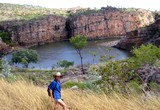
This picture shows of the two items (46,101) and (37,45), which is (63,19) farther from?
(46,101)

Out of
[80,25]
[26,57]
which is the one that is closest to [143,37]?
[26,57]

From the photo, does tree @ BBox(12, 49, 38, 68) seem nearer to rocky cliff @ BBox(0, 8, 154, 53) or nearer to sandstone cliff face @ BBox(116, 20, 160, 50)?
sandstone cliff face @ BBox(116, 20, 160, 50)

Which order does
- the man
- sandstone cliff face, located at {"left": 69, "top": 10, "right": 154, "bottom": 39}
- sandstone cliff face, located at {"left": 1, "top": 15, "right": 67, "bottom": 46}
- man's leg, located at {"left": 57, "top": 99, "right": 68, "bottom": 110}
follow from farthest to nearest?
sandstone cliff face, located at {"left": 69, "top": 10, "right": 154, "bottom": 39} < sandstone cliff face, located at {"left": 1, "top": 15, "right": 67, "bottom": 46} < the man < man's leg, located at {"left": 57, "top": 99, "right": 68, "bottom": 110}

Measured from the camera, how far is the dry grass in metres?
3.17

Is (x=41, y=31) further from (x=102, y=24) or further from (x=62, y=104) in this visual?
(x=62, y=104)

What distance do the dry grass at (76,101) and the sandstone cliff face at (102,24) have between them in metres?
110

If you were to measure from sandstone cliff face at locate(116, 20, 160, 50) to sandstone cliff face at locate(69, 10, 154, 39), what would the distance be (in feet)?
95.0

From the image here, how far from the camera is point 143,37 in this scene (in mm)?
78000

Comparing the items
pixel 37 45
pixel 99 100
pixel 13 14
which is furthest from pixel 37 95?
pixel 13 14

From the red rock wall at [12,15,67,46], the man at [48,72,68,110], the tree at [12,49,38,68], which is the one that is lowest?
the red rock wall at [12,15,67,46]

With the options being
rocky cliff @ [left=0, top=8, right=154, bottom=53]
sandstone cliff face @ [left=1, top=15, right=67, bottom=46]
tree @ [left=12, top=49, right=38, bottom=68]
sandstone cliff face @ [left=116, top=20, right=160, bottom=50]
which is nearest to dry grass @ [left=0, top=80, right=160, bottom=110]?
tree @ [left=12, top=49, right=38, bottom=68]

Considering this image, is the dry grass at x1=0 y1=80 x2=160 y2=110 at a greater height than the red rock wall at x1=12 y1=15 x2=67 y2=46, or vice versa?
the dry grass at x1=0 y1=80 x2=160 y2=110

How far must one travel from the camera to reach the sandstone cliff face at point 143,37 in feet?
239

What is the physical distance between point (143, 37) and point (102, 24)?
130 ft
